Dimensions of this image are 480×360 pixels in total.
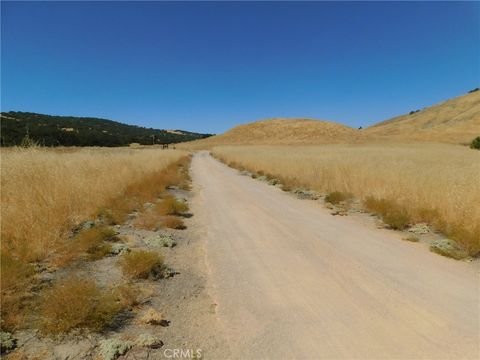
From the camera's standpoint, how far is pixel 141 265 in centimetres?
600

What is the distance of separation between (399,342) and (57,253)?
19.1 feet

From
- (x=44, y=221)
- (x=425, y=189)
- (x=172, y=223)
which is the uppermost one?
(x=425, y=189)

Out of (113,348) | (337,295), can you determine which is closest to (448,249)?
(337,295)

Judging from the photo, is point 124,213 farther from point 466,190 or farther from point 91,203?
point 466,190

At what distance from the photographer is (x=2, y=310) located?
434cm

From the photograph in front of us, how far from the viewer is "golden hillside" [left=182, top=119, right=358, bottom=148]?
111125 millimetres

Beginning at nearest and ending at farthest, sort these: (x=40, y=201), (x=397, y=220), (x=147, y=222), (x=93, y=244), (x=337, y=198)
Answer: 1. (x=93, y=244)
2. (x=40, y=201)
3. (x=397, y=220)
4. (x=147, y=222)
5. (x=337, y=198)

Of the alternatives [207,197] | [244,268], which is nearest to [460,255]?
[244,268]

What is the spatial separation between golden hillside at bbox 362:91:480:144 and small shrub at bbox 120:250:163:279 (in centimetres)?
9071

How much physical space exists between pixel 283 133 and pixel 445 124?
50.6 meters

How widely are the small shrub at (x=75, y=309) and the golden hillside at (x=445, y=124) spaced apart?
92.3m

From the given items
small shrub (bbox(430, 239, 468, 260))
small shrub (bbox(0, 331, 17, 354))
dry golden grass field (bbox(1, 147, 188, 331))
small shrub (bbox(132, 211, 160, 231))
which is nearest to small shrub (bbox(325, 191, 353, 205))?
small shrub (bbox(430, 239, 468, 260))

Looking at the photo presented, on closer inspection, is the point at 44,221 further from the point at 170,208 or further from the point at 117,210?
the point at 170,208

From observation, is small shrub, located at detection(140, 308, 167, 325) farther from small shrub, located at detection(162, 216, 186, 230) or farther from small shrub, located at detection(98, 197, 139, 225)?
small shrub, located at detection(98, 197, 139, 225)
